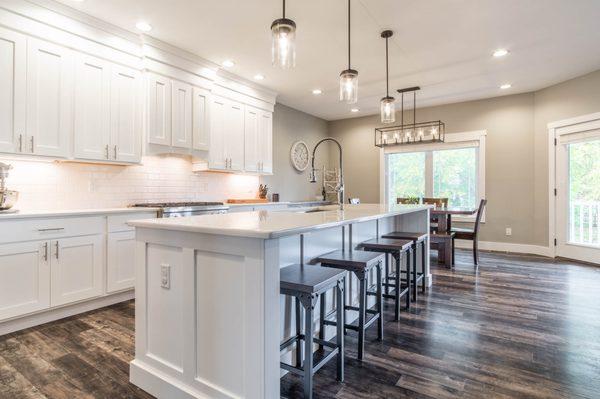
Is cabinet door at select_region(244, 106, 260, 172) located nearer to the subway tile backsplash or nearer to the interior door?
the subway tile backsplash

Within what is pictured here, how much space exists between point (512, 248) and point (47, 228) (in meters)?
6.71

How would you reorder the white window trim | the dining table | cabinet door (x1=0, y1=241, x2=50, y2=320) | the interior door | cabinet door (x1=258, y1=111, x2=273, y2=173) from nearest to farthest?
cabinet door (x1=0, y1=241, x2=50, y2=320), the dining table, the interior door, cabinet door (x1=258, y1=111, x2=273, y2=173), the white window trim

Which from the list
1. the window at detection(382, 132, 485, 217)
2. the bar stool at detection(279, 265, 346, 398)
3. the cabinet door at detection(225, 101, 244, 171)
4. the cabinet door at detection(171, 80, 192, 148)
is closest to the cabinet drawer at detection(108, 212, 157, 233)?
the cabinet door at detection(171, 80, 192, 148)

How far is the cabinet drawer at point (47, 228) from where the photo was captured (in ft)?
8.41

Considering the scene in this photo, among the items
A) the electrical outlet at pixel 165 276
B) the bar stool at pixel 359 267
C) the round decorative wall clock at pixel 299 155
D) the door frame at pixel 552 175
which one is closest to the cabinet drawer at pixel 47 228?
the electrical outlet at pixel 165 276

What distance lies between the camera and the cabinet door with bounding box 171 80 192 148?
395 centimetres

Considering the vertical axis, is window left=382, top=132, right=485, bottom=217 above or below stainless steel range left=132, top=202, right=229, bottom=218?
above

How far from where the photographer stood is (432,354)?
2.22 metres

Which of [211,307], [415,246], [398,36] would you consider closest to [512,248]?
Result: [415,246]

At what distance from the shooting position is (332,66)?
4.46 metres

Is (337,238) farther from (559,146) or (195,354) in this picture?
(559,146)

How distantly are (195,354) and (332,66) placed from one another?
3.94 m

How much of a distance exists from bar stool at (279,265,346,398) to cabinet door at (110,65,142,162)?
260 cm

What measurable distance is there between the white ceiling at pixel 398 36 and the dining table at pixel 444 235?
2.01 meters
